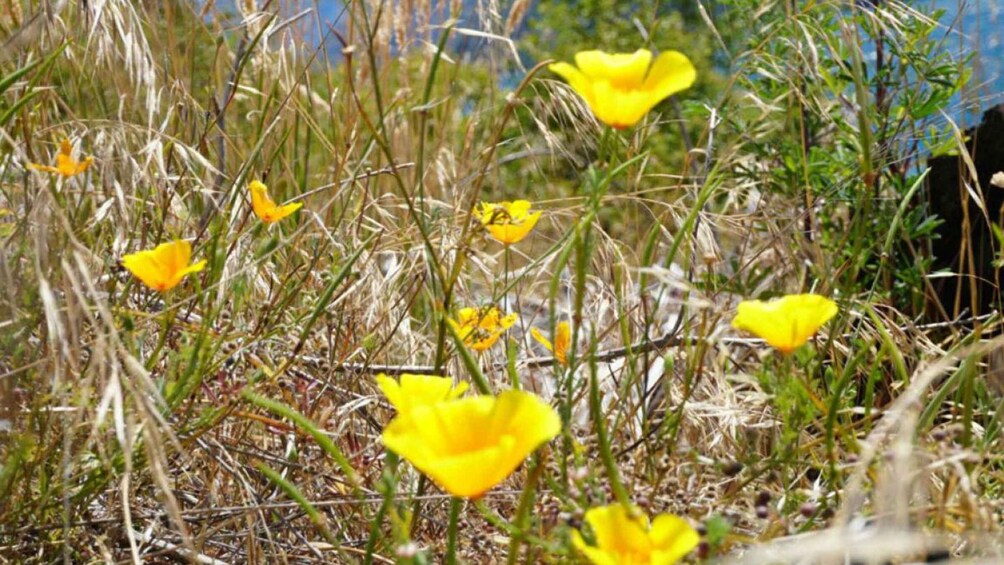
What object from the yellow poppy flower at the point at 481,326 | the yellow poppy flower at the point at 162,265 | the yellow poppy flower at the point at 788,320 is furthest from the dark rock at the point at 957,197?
the yellow poppy flower at the point at 162,265

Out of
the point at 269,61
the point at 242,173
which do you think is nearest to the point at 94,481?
the point at 242,173

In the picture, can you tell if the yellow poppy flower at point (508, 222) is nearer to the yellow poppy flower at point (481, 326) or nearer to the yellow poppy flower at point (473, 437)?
the yellow poppy flower at point (481, 326)

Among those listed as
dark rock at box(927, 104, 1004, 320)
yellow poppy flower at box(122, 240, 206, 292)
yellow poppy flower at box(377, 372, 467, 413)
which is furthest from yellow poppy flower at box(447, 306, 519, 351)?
dark rock at box(927, 104, 1004, 320)

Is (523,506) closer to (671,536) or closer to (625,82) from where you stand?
(671,536)

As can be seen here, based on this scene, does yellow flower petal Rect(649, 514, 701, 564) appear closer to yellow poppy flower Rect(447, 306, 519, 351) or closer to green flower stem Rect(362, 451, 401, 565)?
green flower stem Rect(362, 451, 401, 565)

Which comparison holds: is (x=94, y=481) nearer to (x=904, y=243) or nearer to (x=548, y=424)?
(x=548, y=424)
